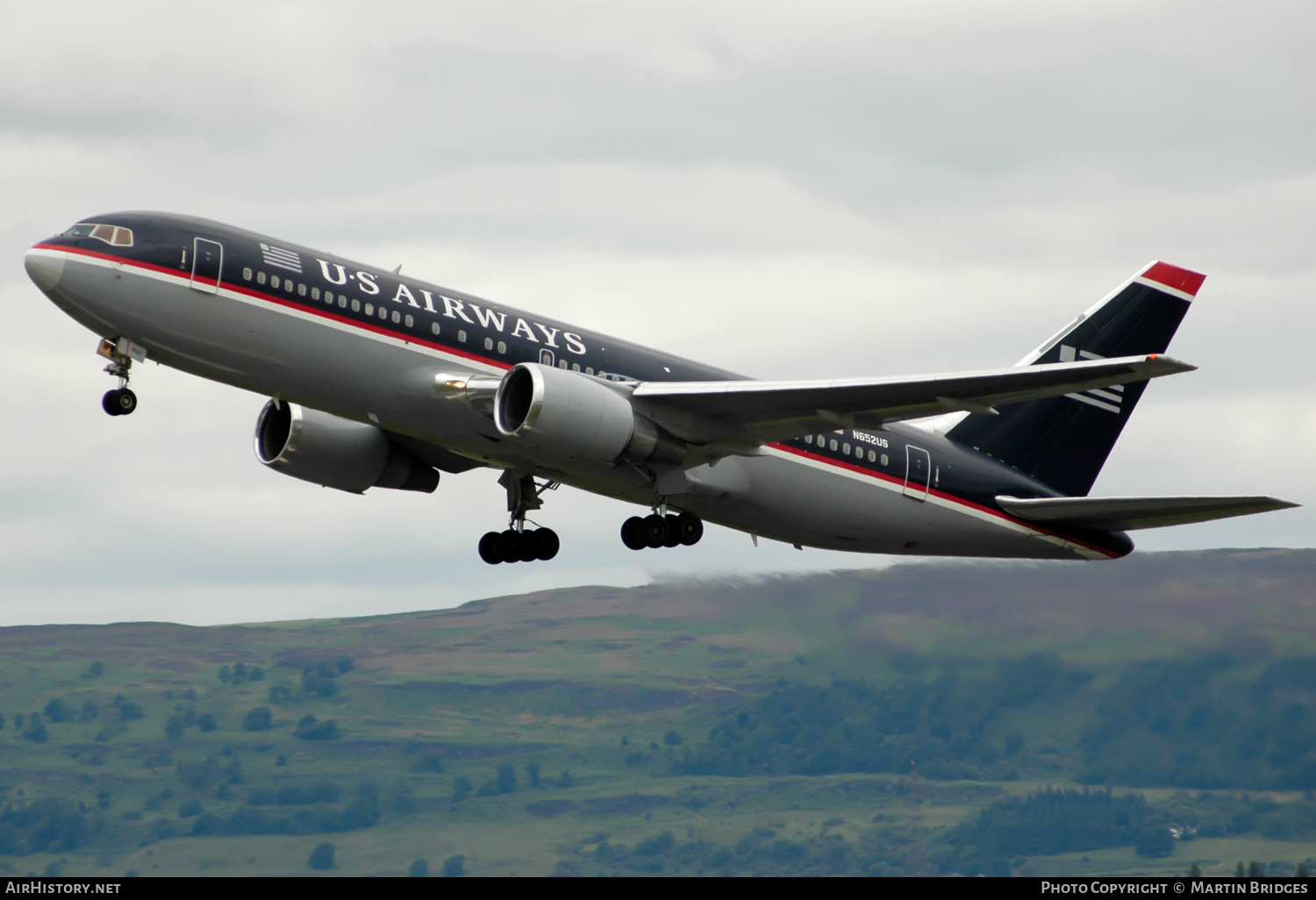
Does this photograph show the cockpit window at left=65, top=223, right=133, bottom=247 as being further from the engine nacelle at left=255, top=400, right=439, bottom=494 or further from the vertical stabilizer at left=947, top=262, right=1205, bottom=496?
the vertical stabilizer at left=947, top=262, right=1205, bottom=496

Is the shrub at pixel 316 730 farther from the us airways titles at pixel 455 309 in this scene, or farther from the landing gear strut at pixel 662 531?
the us airways titles at pixel 455 309

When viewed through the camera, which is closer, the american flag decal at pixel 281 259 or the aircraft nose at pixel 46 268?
the aircraft nose at pixel 46 268

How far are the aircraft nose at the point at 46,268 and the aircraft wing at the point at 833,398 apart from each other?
12.5 metres

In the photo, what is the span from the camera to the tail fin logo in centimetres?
4488

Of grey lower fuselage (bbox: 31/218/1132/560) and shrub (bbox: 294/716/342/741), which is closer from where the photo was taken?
grey lower fuselage (bbox: 31/218/1132/560)

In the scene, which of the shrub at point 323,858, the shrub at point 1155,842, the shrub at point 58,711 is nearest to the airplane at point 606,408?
the shrub at point 1155,842

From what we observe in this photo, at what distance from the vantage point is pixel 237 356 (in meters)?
33.8

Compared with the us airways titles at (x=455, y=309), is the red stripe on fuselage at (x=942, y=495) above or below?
below

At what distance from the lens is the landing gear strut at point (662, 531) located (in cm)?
3891

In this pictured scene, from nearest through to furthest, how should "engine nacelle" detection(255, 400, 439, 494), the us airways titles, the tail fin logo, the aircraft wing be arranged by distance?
1. the aircraft wing
2. the us airways titles
3. "engine nacelle" detection(255, 400, 439, 494)
4. the tail fin logo

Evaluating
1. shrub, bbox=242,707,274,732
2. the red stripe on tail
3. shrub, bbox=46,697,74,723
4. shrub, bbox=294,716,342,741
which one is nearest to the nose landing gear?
the red stripe on tail

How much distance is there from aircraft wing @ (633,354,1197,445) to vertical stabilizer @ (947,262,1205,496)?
821 centimetres
